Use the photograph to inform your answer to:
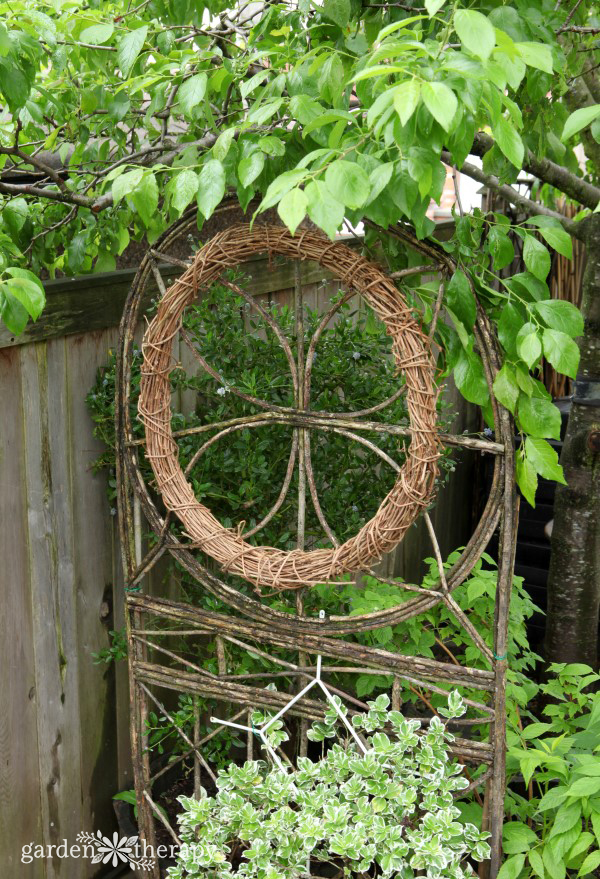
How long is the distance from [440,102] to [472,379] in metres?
0.69

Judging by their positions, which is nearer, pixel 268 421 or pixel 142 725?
pixel 268 421

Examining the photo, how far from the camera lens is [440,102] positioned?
4.15ft

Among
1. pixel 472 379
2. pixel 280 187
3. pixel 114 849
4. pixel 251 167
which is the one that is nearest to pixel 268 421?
pixel 472 379

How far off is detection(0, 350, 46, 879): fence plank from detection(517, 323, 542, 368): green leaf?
3.81 ft

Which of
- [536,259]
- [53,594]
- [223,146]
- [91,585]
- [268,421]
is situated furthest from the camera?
[91,585]

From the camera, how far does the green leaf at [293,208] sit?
1396 mm

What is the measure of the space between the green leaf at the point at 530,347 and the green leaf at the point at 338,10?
731 millimetres

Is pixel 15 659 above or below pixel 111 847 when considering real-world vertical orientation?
above

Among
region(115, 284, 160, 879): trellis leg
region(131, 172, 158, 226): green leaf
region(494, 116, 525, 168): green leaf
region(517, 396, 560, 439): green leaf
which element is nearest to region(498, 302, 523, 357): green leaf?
region(517, 396, 560, 439): green leaf

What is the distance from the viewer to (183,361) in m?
2.68

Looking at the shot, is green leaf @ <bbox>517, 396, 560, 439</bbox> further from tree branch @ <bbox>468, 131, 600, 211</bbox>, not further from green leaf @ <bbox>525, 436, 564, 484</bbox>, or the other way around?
tree branch @ <bbox>468, 131, 600, 211</bbox>

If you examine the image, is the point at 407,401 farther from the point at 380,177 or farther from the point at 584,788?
the point at 584,788

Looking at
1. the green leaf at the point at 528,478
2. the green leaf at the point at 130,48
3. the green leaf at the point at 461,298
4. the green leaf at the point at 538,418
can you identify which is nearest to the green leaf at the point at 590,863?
the green leaf at the point at 528,478

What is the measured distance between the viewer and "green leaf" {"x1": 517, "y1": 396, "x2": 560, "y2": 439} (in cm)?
181
